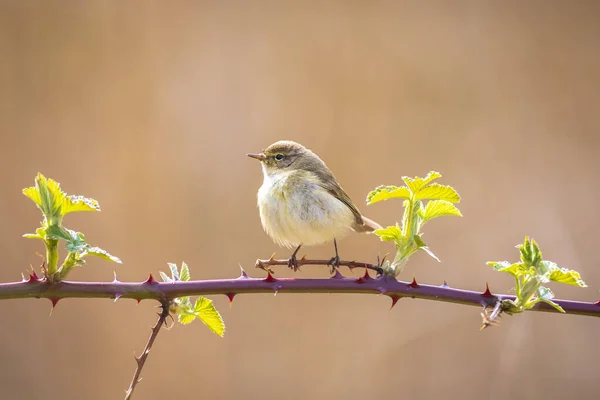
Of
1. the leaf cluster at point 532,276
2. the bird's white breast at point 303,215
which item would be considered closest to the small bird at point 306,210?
the bird's white breast at point 303,215

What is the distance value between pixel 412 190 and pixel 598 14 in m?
2.80

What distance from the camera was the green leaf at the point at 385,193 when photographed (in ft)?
4.32

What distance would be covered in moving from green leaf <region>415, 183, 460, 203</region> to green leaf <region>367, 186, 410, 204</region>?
34 millimetres

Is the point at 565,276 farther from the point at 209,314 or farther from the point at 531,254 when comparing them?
the point at 209,314

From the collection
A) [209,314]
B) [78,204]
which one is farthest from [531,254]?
[78,204]

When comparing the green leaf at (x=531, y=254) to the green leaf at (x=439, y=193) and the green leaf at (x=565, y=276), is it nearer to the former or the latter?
the green leaf at (x=565, y=276)

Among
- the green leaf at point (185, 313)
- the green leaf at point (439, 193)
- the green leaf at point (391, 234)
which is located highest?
the green leaf at point (439, 193)

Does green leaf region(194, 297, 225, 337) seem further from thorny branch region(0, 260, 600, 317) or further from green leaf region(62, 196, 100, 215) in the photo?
green leaf region(62, 196, 100, 215)

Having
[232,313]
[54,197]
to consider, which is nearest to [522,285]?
[54,197]

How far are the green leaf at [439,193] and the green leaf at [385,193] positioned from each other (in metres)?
0.03

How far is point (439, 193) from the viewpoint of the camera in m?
1.38

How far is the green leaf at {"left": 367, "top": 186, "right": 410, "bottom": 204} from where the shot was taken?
1.32m

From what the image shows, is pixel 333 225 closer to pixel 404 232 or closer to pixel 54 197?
pixel 404 232

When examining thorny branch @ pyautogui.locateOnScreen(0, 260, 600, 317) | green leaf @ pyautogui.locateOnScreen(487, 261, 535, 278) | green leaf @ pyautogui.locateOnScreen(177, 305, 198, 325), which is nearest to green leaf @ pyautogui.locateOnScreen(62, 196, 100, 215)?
thorny branch @ pyautogui.locateOnScreen(0, 260, 600, 317)
